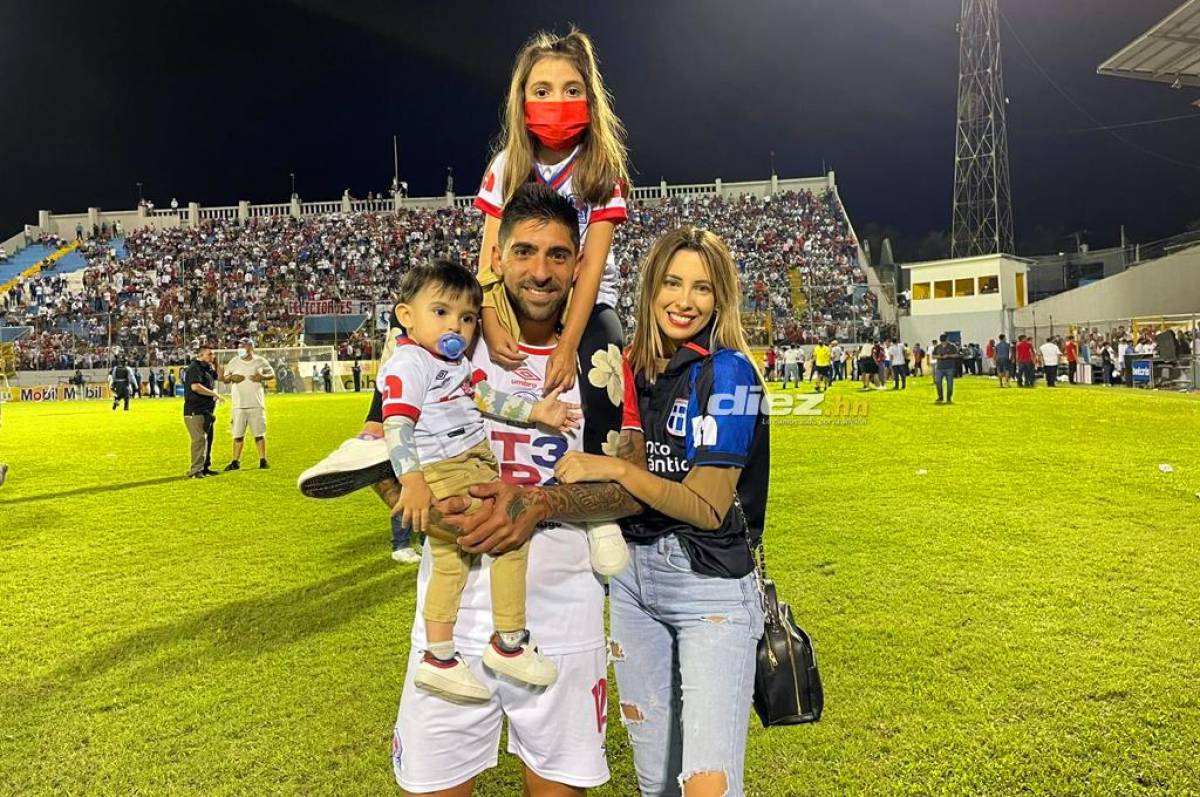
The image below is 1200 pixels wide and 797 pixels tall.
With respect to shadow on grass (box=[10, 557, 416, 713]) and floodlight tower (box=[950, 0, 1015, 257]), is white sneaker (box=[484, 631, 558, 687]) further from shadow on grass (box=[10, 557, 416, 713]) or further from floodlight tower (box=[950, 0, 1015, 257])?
floodlight tower (box=[950, 0, 1015, 257])

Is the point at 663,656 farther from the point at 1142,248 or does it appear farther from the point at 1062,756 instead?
the point at 1142,248

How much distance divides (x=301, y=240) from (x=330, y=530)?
55671 millimetres

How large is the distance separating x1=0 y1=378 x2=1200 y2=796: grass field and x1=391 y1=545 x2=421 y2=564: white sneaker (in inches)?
8.2

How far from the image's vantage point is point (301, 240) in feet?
194

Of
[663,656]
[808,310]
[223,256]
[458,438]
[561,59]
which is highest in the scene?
[223,256]

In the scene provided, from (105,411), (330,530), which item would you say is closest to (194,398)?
(330,530)

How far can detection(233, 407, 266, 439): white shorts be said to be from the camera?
13.7 m

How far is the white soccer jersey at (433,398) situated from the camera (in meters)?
2.01

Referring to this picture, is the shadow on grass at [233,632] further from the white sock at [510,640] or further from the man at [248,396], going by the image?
the man at [248,396]

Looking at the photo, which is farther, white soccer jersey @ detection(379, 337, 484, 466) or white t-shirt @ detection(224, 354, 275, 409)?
white t-shirt @ detection(224, 354, 275, 409)

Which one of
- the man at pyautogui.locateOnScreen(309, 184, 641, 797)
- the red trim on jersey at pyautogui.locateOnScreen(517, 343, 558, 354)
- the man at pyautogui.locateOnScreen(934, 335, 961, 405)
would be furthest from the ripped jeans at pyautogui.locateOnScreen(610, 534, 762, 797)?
the man at pyautogui.locateOnScreen(934, 335, 961, 405)

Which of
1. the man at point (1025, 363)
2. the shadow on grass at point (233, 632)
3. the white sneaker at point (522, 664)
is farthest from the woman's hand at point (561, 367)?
the man at point (1025, 363)

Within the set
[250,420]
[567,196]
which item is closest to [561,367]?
[567,196]

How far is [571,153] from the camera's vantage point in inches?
102
